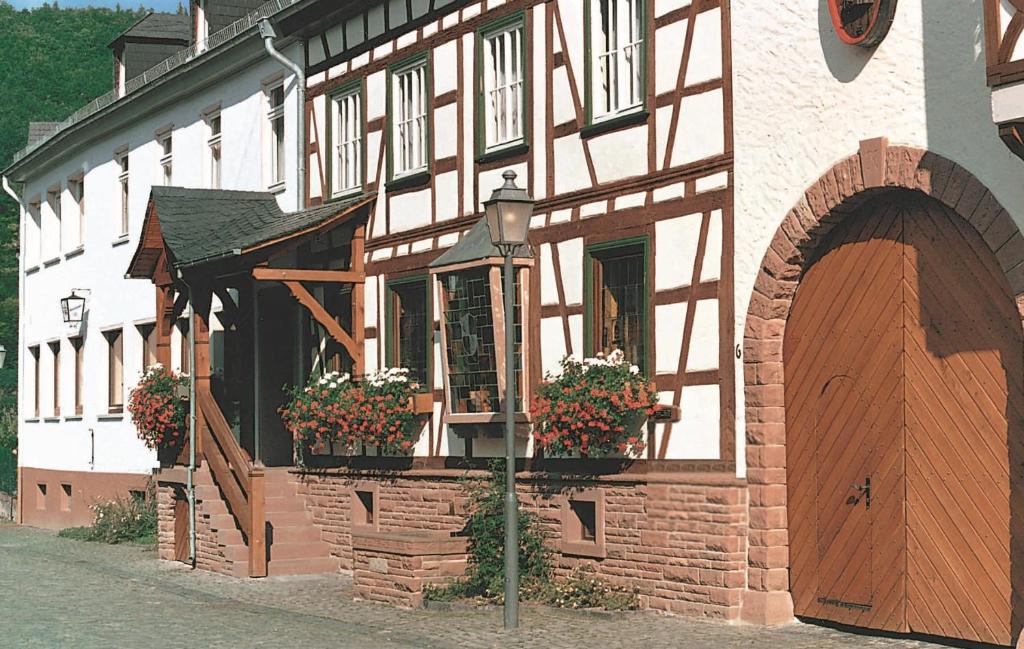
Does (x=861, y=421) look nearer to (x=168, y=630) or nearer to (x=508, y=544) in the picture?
(x=508, y=544)

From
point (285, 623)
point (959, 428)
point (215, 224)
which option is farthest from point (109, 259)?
point (959, 428)

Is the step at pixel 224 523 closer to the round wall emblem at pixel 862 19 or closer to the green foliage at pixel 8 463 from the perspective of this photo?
the round wall emblem at pixel 862 19

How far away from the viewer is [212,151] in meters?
26.1

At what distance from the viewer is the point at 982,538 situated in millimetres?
12102

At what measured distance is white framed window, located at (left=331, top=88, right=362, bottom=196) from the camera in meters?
21.1

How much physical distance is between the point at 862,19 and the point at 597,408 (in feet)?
13.9

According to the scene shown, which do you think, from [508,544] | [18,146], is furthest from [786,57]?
[18,146]

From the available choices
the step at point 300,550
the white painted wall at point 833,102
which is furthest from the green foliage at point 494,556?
the step at point 300,550

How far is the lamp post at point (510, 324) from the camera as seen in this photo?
543 inches

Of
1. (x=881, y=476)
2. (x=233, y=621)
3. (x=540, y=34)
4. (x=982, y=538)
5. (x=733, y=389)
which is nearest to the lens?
(x=982, y=538)

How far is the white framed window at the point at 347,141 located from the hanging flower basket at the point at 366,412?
2777 millimetres

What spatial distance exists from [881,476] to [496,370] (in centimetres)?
509

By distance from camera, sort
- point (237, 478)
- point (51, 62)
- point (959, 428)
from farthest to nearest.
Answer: point (51, 62) < point (237, 478) < point (959, 428)

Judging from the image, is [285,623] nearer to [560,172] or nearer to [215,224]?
[560,172]
